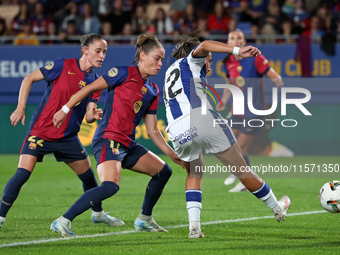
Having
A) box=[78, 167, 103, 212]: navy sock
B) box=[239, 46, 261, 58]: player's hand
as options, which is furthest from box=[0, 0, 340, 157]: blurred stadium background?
box=[239, 46, 261, 58]: player's hand

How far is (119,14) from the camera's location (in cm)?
1542

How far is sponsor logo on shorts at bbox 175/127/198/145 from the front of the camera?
478 cm

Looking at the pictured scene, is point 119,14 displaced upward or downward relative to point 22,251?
upward

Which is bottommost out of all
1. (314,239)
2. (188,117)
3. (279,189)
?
(279,189)

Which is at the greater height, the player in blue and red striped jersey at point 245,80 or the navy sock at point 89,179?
the player in blue and red striped jersey at point 245,80

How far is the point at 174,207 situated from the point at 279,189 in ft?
7.96

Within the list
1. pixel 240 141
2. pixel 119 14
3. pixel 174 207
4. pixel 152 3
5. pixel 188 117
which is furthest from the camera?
pixel 152 3

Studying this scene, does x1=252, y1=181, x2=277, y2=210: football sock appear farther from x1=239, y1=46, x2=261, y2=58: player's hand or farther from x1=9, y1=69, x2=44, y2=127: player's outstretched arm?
x1=9, y1=69, x2=44, y2=127: player's outstretched arm

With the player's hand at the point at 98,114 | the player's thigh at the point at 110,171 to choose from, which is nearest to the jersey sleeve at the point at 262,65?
the player's hand at the point at 98,114

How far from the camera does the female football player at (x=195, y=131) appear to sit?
187 inches

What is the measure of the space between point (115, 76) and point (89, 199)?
1.21 metres

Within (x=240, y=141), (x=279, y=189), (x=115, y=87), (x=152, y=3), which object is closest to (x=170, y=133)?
(x=115, y=87)

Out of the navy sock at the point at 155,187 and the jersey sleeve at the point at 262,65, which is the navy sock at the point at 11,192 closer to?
the navy sock at the point at 155,187

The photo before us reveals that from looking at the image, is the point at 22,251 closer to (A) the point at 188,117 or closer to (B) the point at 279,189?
(A) the point at 188,117
